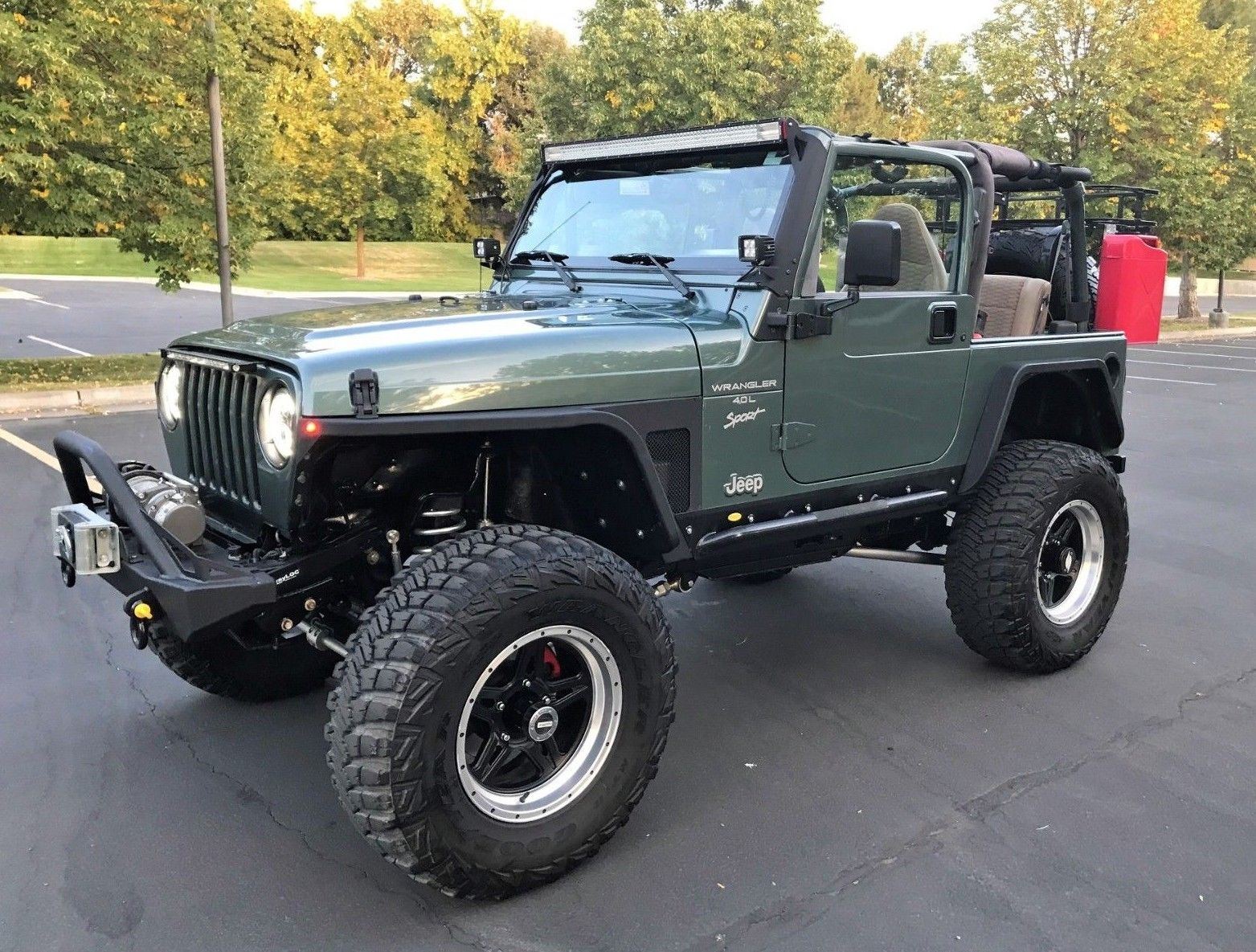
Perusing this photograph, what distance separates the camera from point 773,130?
3.72m

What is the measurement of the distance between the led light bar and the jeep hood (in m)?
0.65

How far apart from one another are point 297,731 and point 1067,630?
128 inches

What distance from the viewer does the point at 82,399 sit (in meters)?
10.9

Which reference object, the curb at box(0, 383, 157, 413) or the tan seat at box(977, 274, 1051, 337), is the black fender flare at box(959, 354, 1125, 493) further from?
the curb at box(0, 383, 157, 413)

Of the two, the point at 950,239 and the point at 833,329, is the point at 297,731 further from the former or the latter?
the point at 950,239

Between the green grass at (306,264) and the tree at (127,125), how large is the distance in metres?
17.3

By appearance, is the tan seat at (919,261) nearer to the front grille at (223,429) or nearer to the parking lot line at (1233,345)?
the front grille at (223,429)

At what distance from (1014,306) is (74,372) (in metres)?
11.4

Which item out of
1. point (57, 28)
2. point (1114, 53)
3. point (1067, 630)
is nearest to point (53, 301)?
point (57, 28)

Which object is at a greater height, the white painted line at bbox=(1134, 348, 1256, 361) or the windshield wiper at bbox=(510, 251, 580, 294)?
the windshield wiper at bbox=(510, 251, 580, 294)

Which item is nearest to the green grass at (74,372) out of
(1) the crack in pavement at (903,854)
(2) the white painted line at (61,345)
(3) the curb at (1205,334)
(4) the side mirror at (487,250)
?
(2) the white painted line at (61,345)

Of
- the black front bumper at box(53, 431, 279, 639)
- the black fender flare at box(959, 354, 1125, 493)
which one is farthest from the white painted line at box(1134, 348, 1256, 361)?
the black front bumper at box(53, 431, 279, 639)

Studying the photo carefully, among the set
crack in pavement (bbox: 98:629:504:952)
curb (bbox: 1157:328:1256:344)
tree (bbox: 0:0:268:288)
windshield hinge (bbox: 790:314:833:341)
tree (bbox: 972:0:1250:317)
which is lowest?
crack in pavement (bbox: 98:629:504:952)

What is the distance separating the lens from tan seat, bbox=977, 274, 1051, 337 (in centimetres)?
490
